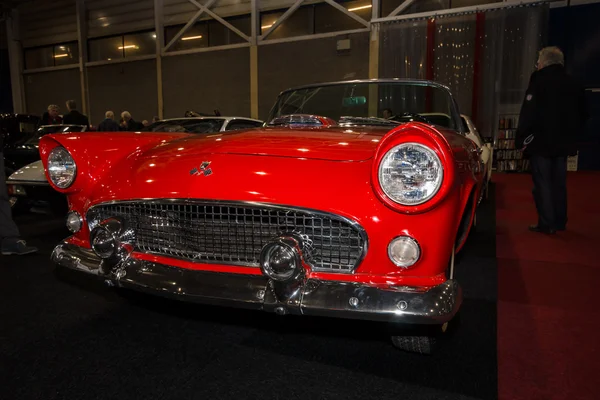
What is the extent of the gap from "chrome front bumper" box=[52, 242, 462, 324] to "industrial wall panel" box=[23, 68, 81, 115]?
15.5 metres

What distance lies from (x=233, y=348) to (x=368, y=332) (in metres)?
0.57

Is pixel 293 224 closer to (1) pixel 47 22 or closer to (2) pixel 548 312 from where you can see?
(2) pixel 548 312

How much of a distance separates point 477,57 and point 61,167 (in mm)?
9386

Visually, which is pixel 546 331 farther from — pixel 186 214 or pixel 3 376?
pixel 3 376

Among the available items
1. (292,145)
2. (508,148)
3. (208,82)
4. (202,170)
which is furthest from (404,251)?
(208,82)

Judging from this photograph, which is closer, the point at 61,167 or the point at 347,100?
the point at 61,167

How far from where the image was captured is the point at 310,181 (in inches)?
57.1

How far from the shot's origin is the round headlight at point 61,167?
196cm

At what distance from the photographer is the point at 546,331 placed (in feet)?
6.03

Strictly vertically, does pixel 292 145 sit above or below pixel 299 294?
above

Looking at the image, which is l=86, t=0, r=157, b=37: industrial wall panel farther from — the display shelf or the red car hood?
A: the red car hood

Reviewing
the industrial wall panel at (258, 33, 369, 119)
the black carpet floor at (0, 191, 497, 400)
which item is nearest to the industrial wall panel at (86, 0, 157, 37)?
the industrial wall panel at (258, 33, 369, 119)

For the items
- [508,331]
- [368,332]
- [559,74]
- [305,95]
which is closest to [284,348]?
[368,332]

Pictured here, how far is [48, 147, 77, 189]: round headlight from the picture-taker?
6.43ft
